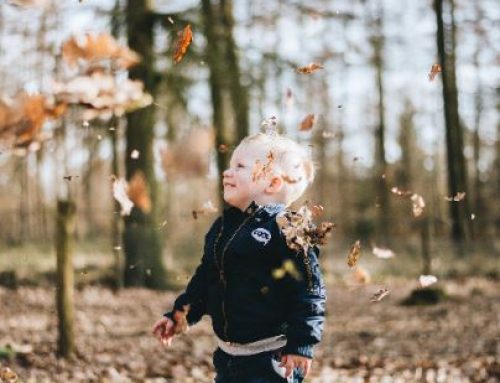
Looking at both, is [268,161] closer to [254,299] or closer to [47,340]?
[254,299]

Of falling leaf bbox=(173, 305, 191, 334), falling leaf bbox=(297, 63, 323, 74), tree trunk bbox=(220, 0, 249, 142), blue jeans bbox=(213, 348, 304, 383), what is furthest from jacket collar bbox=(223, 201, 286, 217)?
tree trunk bbox=(220, 0, 249, 142)

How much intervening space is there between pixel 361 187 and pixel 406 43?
1137cm

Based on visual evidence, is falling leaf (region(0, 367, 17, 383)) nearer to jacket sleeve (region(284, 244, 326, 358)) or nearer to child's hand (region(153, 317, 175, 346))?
child's hand (region(153, 317, 175, 346))

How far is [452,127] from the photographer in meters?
16.7

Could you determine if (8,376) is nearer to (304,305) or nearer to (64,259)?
(64,259)

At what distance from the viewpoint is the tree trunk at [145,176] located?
37.4 ft

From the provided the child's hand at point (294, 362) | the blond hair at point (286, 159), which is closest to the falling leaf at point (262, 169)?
the blond hair at point (286, 159)

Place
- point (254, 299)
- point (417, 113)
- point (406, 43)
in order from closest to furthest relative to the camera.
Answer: point (254, 299) < point (406, 43) < point (417, 113)

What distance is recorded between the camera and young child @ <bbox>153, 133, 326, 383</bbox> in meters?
2.67

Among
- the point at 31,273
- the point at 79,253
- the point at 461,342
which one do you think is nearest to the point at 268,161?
the point at 461,342

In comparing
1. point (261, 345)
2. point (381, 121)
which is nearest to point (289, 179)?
point (261, 345)

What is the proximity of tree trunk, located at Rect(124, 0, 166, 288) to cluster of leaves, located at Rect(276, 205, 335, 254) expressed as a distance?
352 inches

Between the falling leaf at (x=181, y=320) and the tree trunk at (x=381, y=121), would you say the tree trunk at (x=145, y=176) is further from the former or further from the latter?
the falling leaf at (x=181, y=320)

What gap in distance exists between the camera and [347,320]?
938 cm
